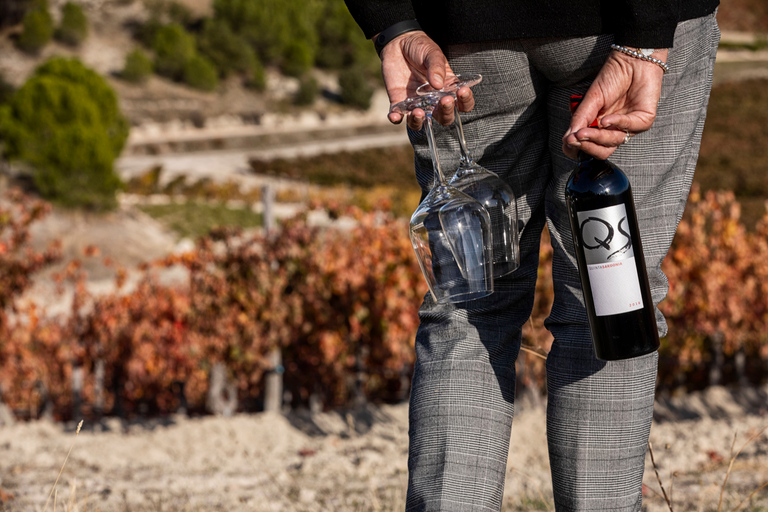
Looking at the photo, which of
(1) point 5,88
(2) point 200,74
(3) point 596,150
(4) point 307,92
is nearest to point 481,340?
(3) point 596,150

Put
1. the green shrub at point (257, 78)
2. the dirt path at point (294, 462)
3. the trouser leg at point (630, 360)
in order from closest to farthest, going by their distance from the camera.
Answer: the trouser leg at point (630, 360), the dirt path at point (294, 462), the green shrub at point (257, 78)

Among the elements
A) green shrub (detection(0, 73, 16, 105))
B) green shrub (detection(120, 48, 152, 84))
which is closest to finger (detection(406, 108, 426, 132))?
green shrub (detection(0, 73, 16, 105))

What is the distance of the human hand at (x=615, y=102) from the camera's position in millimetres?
1036

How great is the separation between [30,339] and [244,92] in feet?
85.0

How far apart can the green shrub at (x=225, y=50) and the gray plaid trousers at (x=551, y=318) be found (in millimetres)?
29812

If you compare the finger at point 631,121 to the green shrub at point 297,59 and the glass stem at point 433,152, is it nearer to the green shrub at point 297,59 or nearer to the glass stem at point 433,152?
the glass stem at point 433,152

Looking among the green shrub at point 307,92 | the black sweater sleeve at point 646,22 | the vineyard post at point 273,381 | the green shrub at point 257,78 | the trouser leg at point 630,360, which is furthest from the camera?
the green shrub at point 257,78

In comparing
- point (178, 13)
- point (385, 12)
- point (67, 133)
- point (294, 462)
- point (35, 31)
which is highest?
point (178, 13)

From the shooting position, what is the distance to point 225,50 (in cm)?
2969

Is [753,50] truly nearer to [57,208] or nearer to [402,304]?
[57,208]

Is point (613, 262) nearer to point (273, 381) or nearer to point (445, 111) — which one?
point (445, 111)

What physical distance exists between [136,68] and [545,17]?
2775 cm

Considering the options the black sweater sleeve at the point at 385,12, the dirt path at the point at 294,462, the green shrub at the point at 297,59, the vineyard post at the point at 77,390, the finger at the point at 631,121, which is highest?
the green shrub at the point at 297,59

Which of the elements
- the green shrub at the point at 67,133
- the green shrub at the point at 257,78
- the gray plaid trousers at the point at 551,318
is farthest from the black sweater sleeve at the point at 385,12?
the green shrub at the point at 257,78
